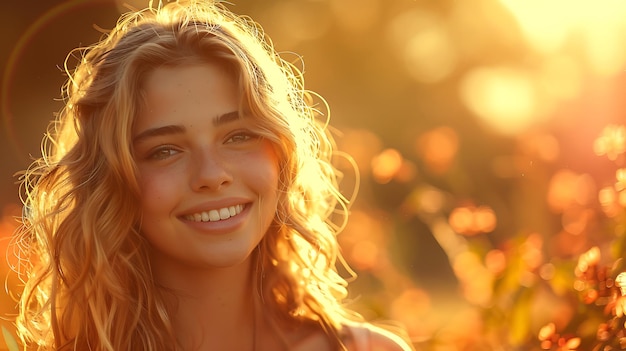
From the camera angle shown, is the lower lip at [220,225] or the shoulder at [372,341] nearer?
the lower lip at [220,225]

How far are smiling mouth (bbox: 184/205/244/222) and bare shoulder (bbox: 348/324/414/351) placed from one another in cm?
66

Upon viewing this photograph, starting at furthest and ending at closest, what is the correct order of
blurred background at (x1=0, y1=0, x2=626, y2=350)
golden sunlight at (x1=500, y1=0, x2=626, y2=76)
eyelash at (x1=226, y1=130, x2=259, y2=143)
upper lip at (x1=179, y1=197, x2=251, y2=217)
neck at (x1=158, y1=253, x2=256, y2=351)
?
golden sunlight at (x1=500, y1=0, x2=626, y2=76) < neck at (x1=158, y1=253, x2=256, y2=351) < eyelash at (x1=226, y1=130, x2=259, y2=143) < upper lip at (x1=179, y1=197, x2=251, y2=217) < blurred background at (x1=0, y1=0, x2=626, y2=350)

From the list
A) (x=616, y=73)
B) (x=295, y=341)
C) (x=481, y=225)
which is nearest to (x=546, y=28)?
(x=616, y=73)

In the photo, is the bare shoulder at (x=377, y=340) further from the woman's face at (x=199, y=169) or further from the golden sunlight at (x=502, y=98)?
the golden sunlight at (x=502, y=98)

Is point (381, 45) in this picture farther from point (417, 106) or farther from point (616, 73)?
point (616, 73)

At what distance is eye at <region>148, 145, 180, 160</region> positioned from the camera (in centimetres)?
292

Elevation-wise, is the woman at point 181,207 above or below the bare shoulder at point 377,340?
above

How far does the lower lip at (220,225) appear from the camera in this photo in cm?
288

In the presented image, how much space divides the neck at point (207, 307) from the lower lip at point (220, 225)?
253 mm

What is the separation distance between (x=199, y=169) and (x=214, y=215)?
0.15 meters

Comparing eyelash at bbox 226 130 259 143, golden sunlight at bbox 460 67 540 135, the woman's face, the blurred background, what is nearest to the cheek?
the woman's face

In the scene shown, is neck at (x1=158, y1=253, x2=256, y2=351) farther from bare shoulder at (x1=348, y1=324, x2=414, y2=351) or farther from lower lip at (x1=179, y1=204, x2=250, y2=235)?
bare shoulder at (x1=348, y1=324, x2=414, y2=351)

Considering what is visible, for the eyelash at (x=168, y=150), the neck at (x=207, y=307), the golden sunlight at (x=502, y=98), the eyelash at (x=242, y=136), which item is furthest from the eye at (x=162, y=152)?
the golden sunlight at (x=502, y=98)

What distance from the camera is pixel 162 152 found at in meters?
2.94
